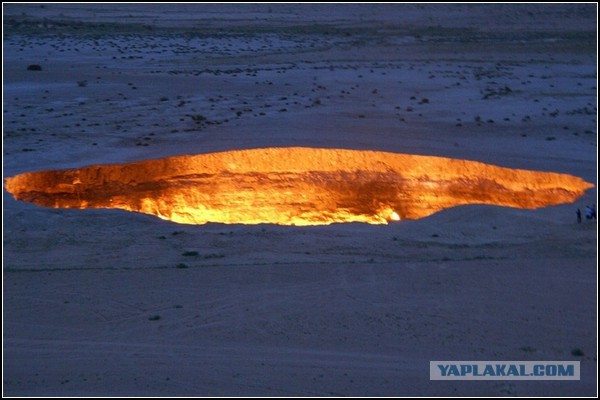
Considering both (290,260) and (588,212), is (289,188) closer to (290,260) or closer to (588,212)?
(290,260)

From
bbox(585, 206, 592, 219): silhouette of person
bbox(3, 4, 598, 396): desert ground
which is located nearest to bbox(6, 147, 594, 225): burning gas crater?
bbox(3, 4, 598, 396): desert ground

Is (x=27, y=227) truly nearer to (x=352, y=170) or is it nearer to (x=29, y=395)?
(x=29, y=395)

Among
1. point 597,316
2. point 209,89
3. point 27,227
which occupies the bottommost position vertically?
point 597,316

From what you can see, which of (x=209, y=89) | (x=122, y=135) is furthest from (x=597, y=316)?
(x=209, y=89)

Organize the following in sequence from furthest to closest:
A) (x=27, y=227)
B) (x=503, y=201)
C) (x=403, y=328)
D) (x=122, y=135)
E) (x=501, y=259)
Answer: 1. (x=122, y=135)
2. (x=503, y=201)
3. (x=27, y=227)
4. (x=501, y=259)
5. (x=403, y=328)

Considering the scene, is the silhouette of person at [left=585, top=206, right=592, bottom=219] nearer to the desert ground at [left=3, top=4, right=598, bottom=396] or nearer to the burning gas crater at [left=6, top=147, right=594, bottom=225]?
A: the desert ground at [left=3, top=4, right=598, bottom=396]

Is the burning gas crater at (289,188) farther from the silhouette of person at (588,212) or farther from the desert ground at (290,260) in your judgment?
the silhouette of person at (588,212)

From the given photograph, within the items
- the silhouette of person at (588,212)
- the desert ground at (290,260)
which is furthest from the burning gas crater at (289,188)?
the silhouette of person at (588,212)
